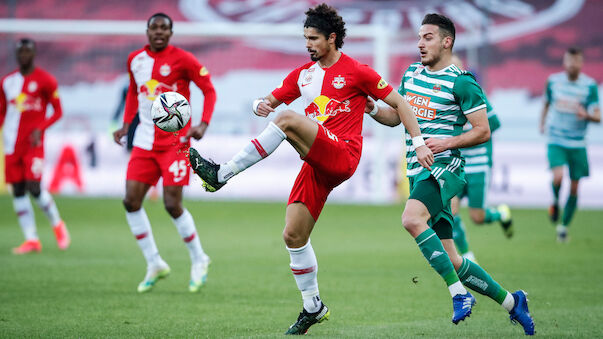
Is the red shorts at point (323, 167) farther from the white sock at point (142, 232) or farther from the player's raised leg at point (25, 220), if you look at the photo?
the player's raised leg at point (25, 220)

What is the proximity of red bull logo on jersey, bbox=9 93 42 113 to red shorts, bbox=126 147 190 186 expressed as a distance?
381 centimetres

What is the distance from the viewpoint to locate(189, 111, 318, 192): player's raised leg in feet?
16.9

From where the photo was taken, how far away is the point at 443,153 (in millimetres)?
6047

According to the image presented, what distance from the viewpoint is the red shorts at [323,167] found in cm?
551

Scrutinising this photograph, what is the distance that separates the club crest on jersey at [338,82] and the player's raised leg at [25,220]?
646 cm

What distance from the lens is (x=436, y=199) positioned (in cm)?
586

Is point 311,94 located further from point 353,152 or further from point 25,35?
point 25,35

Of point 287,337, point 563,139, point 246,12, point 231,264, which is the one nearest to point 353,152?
point 287,337

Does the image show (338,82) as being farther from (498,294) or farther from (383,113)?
(498,294)

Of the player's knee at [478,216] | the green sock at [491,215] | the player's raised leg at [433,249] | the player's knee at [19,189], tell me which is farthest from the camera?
the player's knee at [19,189]

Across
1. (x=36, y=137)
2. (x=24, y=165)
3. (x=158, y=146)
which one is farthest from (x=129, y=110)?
(x=24, y=165)

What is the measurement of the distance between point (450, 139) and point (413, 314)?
172 cm

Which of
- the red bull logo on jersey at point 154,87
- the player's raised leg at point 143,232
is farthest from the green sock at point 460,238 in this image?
the red bull logo on jersey at point 154,87

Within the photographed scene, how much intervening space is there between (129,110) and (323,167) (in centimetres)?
328
